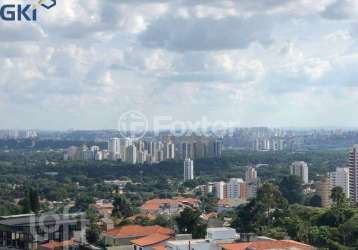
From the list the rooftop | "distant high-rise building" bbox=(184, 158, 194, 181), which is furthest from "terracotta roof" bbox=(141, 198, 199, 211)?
"distant high-rise building" bbox=(184, 158, 194, 181)

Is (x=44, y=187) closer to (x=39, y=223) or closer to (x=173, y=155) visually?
(x=173, y=155)

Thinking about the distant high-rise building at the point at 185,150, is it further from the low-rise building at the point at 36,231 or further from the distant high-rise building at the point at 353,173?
the low-rise building at the point at 36,231

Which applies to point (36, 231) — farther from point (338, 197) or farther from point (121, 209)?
point (338, 197)

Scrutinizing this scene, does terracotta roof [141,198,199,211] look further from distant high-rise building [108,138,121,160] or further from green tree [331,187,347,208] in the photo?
distant high-rise building [108,138,121,160]

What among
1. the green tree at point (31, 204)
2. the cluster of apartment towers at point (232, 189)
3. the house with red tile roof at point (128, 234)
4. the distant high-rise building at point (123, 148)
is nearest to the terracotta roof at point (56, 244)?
the house with red tile roof at point (128, 234)

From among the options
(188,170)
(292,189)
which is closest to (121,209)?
(292,189)
